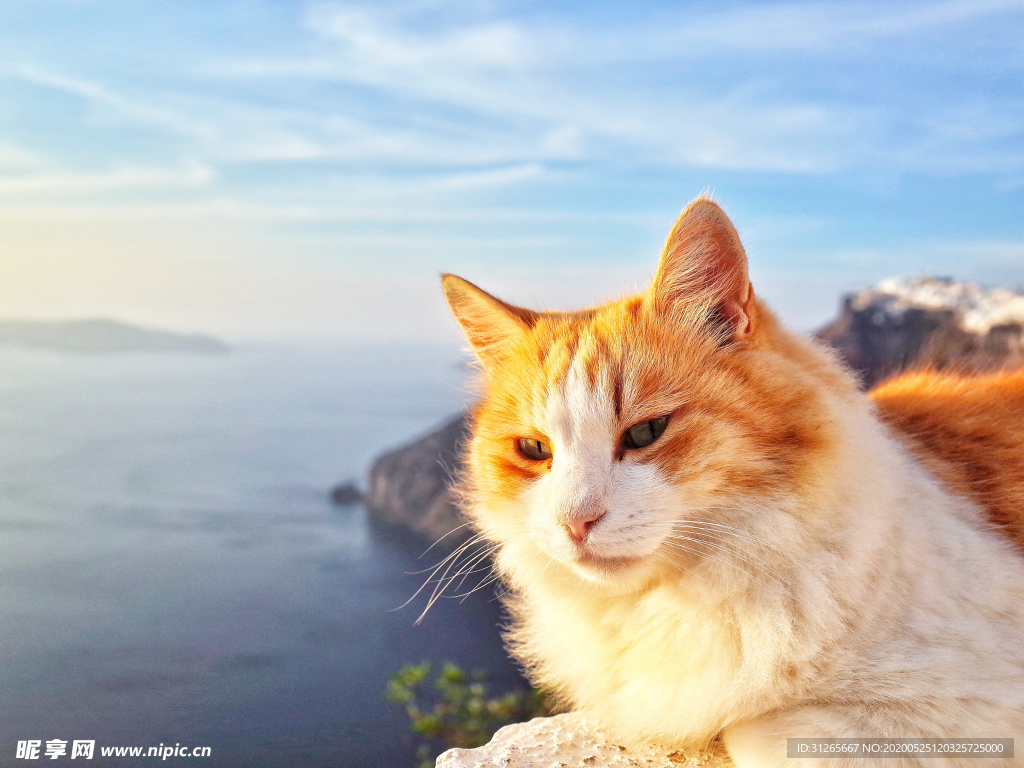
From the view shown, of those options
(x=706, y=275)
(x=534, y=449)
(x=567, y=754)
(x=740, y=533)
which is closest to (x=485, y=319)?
(x=534, y=449)

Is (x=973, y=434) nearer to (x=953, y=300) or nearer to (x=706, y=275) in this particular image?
(x=706, y=275)

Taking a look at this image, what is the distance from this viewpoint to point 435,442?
5785mm

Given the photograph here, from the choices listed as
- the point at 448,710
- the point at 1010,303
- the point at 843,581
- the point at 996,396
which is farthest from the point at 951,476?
the point at 1010,303

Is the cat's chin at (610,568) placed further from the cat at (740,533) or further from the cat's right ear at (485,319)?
the cat's right ear at (485,319)

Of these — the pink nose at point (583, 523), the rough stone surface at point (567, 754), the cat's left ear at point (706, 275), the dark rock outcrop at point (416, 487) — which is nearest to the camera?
the pink nose at point (583, 523)

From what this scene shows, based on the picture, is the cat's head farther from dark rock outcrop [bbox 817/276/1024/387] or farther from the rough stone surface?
dark rock outcrop [bbox 817/276/1024/387]

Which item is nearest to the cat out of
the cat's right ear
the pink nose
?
the pink nose

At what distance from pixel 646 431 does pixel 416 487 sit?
434 centimetres

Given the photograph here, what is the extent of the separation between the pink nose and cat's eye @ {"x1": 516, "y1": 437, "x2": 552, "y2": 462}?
209mm

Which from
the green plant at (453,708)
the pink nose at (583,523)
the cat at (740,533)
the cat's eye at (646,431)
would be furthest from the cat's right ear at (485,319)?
the green plant at (453,708)

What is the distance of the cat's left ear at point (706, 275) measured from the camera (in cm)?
148

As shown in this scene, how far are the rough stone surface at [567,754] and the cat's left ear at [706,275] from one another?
3.07 feet

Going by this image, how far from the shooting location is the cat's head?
1386 millimetres

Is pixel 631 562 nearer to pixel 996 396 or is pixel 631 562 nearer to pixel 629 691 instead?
pixel 629 691
